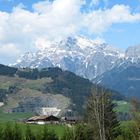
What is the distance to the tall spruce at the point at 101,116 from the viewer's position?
80044 mm

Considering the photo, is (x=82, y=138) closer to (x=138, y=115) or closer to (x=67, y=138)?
(x=67, y=138)

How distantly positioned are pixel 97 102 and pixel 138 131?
2425 centimetres

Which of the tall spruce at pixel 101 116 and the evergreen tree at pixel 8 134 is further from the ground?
the tall spruce at pixel 101 116

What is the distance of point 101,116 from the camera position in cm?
8350

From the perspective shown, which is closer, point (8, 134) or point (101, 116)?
point (101, 116)

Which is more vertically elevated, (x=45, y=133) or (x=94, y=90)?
(x=94, y=90)

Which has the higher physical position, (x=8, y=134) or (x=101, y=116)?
(x=101, y=116)

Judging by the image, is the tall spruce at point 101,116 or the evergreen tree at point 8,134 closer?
the tall spruce at point 101,116

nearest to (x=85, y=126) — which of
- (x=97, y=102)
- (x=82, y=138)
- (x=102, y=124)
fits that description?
(x=82, y=138)

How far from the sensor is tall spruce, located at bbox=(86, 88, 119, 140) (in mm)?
80044

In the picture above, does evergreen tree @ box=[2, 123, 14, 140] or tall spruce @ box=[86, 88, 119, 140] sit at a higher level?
tall spruce @ box=[86, 88, 119, 140]

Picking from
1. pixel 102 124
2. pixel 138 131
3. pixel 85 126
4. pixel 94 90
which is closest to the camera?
pixel 138 131

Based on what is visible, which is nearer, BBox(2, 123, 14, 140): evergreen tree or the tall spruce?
the tall spruce

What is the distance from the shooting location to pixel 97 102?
80250mm
